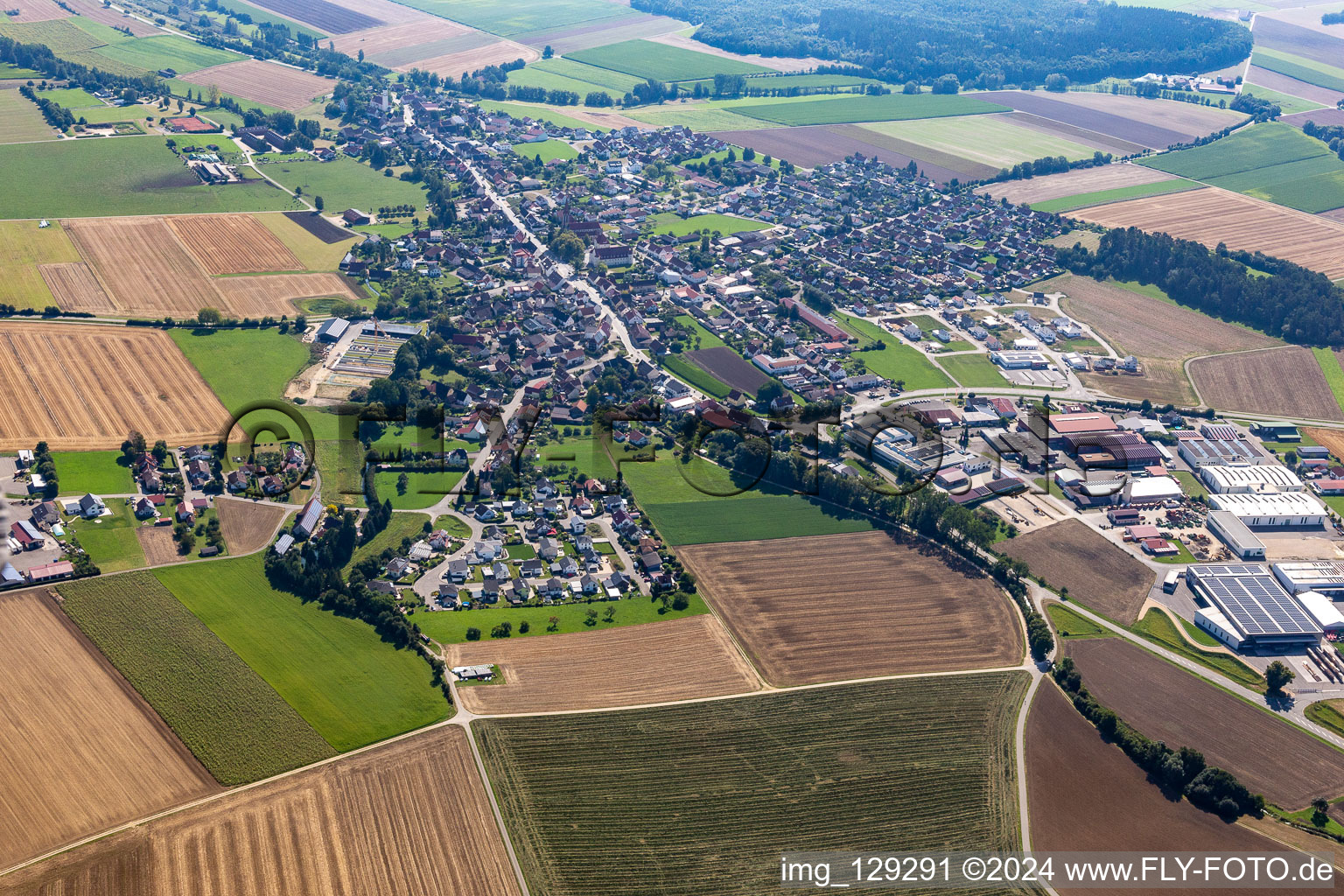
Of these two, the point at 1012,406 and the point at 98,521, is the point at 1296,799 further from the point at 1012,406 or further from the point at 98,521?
the point at 98,521

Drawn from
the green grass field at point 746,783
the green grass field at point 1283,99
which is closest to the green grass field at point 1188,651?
the green grass field at point 746,783

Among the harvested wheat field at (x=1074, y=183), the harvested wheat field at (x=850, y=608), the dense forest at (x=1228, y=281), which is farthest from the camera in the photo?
the harvested wheat field at (x=1074, y=183)

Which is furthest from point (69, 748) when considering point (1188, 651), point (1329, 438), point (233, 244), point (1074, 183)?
point (1074, 183)

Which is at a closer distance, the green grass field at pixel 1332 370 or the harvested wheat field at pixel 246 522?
the harvested wheat field at pixel 246 522

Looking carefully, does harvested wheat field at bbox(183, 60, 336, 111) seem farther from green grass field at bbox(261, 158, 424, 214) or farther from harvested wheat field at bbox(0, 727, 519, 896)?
harvested wheat field at bbox(0, 727, 519, 896)

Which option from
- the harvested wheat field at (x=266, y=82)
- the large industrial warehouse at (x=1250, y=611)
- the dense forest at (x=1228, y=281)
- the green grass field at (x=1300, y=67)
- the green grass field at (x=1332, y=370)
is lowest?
the large industrial warehouse at (x=1250, y=611)

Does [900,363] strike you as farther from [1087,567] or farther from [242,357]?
[242,357]

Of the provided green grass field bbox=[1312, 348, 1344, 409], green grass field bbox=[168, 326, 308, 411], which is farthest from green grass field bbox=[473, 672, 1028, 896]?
green grass field bbox=[1312, 348, 1344, 409]

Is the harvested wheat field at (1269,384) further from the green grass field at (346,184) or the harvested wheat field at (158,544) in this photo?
the green grass field at (346,184)
